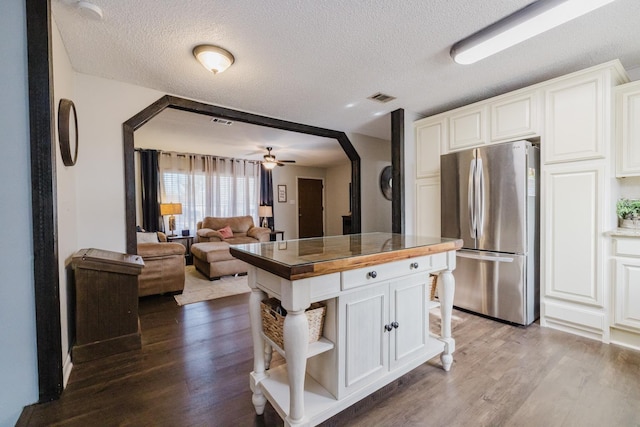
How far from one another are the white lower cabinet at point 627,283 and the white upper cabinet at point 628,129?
1.98ft

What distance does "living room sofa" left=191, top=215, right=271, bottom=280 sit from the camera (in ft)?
13.6

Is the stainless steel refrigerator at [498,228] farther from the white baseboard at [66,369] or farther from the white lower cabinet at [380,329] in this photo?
the white baseboard at [66,369]

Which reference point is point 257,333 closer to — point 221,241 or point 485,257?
point 485,257

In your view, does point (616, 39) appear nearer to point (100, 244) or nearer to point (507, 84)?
point (507, 84)

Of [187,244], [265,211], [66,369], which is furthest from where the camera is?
[265,211]

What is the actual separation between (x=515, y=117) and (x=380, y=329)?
2.48m

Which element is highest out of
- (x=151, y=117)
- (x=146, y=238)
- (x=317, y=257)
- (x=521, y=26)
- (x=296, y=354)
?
(x=521, y=26)

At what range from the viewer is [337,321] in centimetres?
132

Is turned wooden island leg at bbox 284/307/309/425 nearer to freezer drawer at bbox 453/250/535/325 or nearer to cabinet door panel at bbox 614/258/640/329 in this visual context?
freezer drawer at bbox 453/250/535/325

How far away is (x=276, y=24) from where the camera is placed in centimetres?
178

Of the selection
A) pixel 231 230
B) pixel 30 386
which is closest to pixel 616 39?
pixel 30 386

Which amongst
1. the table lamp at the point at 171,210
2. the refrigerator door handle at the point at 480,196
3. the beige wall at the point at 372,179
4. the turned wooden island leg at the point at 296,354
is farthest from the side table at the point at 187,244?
the refrigerator door handle at the point at 480,196

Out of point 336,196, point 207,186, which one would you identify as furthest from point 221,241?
point 336,196

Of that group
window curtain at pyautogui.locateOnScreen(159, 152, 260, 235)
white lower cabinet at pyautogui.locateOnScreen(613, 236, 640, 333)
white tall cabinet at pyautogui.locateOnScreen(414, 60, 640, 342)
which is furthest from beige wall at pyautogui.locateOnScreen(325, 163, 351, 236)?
white lower cabinet at pyautogui.locateOnScreen(613, 236, 640, 333)
